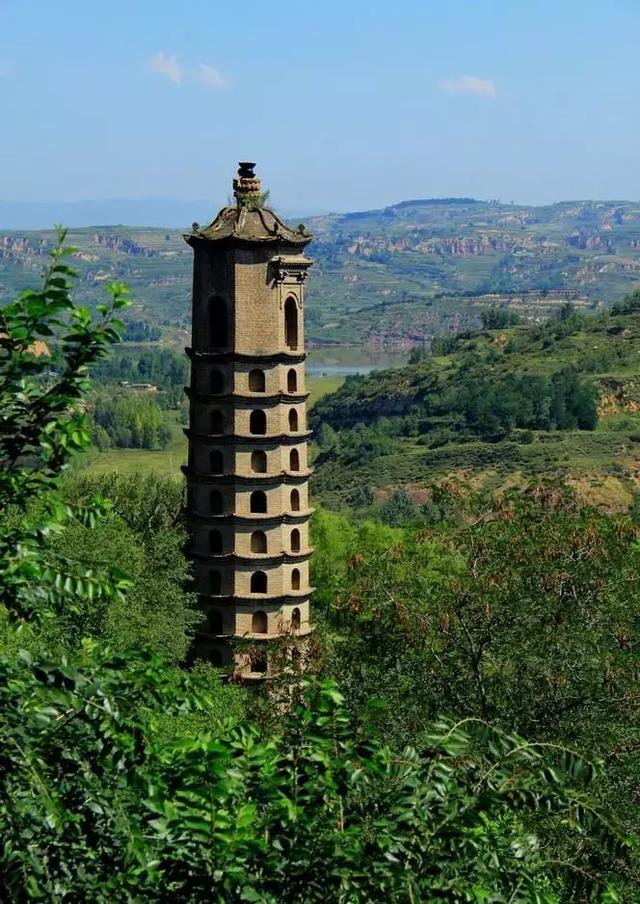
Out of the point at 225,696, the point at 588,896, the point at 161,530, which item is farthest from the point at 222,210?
the point at 588,896

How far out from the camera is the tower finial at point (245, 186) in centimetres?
6225

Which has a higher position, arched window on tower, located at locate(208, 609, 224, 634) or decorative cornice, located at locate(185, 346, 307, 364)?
decorative cornice, located at locate(185, 346, 307, 364)

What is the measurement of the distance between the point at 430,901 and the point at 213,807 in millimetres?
2636

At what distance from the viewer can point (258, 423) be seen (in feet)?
205

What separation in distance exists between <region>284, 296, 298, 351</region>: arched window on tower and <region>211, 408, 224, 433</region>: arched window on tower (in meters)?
4.25

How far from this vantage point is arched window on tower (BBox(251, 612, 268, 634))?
62250 mm

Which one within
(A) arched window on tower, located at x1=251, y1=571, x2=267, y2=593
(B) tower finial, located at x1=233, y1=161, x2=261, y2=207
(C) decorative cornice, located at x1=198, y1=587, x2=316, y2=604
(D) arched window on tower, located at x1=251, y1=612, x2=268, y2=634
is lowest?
(D) arched window on tower, located at x1=251, y1=612, x2=268, y2=634

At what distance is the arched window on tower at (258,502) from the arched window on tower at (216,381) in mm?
4651

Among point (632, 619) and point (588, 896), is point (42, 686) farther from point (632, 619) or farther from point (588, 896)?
point (632, 619)

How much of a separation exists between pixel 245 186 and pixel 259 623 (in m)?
18.8

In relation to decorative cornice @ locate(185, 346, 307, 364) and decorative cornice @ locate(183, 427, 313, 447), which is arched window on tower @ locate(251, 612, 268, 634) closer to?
decorative cornice @ locate(183, 427, 313, 447)

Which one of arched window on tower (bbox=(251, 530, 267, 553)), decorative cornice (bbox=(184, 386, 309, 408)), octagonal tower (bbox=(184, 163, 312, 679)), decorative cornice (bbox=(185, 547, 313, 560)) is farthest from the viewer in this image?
arched window on tower (bbox=(251, 530, 267, 553))

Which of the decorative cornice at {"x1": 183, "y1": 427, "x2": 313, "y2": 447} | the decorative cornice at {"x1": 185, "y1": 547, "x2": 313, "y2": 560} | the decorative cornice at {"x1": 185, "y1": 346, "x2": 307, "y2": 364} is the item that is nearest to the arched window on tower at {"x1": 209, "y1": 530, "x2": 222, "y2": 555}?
the decorative cornice at {"x1": 185, "y1": 547, "x2": 313, "y2": 560}

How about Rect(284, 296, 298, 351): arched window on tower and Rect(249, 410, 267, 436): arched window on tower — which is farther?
Rect(284, 296, 298, 351): arched window on tower
